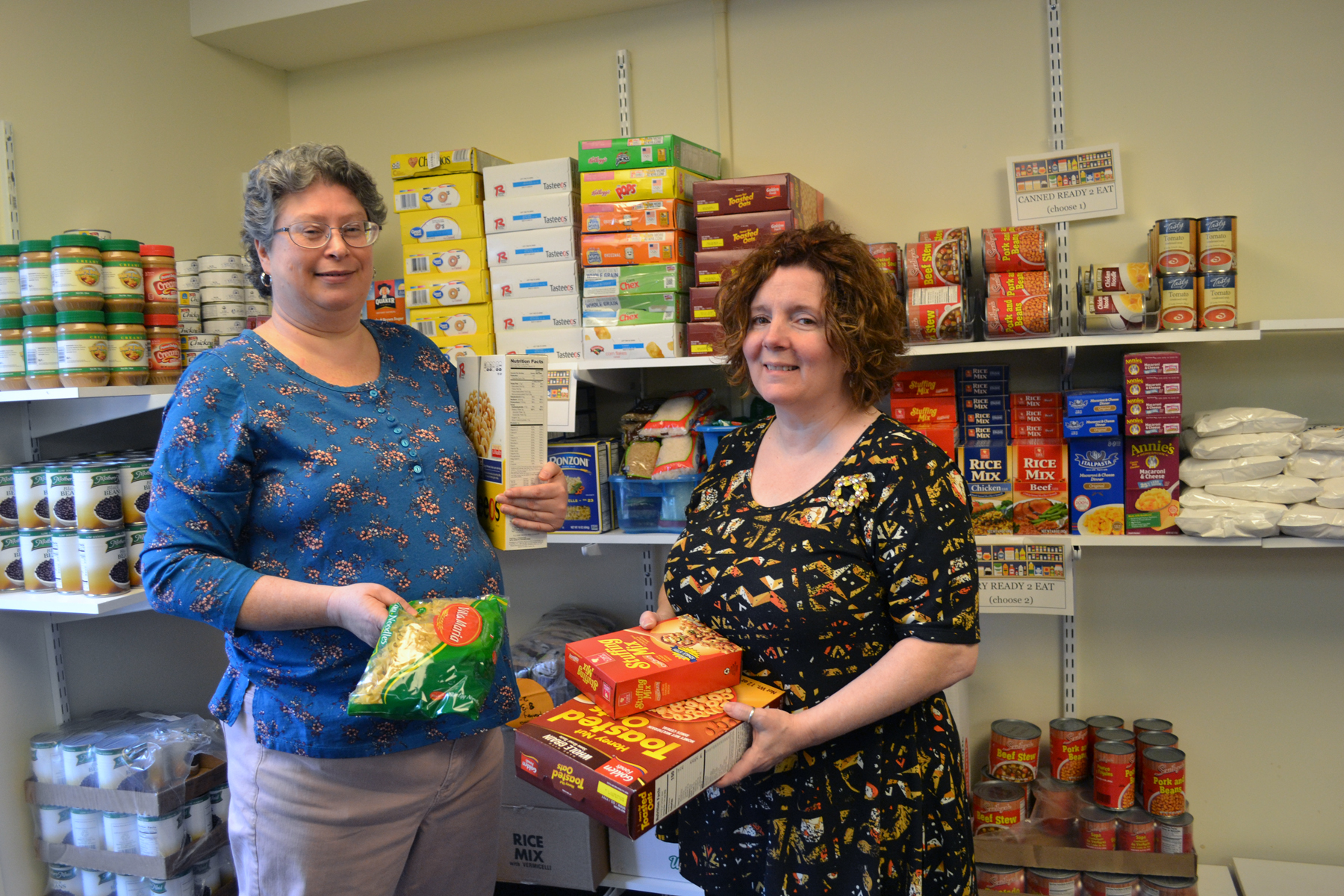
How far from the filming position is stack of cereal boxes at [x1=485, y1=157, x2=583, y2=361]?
2.56m

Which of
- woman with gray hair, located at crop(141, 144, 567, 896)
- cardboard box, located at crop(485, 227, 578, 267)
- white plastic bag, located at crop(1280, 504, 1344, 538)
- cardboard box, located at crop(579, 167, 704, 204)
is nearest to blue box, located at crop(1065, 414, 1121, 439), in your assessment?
white plastic bag, located at crop(1280, 504, 1344, 538)

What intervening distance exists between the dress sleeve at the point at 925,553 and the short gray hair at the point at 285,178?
0.98 m

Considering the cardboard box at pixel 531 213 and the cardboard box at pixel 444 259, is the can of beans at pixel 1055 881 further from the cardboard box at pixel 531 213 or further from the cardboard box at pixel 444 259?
the cardboard box at pixel 444 259

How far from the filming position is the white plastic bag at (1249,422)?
2197 millimetres

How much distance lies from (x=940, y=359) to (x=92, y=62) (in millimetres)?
2608

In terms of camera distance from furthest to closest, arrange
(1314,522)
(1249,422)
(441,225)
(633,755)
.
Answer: (441,225)
(1249,422)
(1314,522)
(633,755)

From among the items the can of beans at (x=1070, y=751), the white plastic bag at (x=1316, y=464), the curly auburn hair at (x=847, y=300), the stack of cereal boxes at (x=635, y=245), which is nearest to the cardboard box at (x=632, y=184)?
the stack of cereal boxes at (x=635, y=245)

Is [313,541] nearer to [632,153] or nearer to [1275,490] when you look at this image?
[632,153]

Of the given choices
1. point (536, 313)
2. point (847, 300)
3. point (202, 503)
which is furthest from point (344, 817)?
point (536, 313)

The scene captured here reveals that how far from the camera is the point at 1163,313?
7.20ft

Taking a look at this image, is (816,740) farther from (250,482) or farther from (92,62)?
(92,62)

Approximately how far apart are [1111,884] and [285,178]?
98.6 inches

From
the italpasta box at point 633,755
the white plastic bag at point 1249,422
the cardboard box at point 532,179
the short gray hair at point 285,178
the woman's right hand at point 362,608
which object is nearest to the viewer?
the italpasta box at point 633,755

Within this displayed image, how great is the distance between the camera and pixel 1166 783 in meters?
2.31
